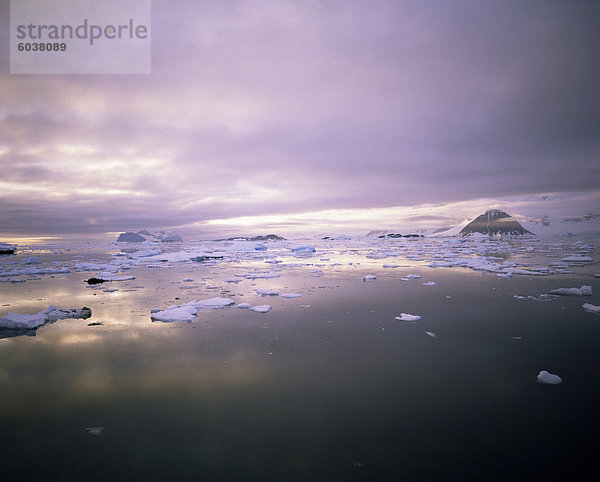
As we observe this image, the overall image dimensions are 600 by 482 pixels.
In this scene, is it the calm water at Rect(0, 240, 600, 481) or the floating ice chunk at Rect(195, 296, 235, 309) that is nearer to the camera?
the calm water at Rect(0, 240, 600, 481)

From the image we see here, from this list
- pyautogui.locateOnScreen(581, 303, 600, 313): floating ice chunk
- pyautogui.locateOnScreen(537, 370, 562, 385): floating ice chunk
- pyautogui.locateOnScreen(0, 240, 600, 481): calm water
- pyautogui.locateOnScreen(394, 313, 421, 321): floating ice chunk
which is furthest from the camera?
pyautogui.locateOnScreen(581, 303, 600, 313): floating ice chunk

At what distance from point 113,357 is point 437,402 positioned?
4.72m

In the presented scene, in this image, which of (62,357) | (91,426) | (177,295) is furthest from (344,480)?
(177,295)

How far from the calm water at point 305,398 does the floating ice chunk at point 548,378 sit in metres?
0.11

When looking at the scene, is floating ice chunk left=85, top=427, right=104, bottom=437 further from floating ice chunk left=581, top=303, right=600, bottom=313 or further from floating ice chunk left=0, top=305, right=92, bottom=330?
floating ice chunk left=581, top=303, right=600, bottom=313

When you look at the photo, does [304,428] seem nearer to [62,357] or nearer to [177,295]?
[62,357]

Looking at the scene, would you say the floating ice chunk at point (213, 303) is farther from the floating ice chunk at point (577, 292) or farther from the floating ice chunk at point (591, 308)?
the floating ice chunk at point (577, 292)

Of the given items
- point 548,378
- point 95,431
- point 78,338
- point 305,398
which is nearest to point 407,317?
point 548,378

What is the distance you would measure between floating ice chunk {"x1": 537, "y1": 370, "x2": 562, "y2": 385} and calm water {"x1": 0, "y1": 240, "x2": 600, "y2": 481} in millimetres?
111

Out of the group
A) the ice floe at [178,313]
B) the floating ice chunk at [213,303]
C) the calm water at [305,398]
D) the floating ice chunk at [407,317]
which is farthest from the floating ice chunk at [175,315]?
the floating ice chunk at [407,317]

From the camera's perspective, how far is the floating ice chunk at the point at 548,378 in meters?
3.66

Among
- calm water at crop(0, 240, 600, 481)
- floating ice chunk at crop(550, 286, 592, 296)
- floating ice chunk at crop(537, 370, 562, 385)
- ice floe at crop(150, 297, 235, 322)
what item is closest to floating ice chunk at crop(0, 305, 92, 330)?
calm water at crop(0, 240, 600, 481)

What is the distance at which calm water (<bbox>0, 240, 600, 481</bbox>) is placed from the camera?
8.10ft

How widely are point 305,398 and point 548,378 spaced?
310 cm
